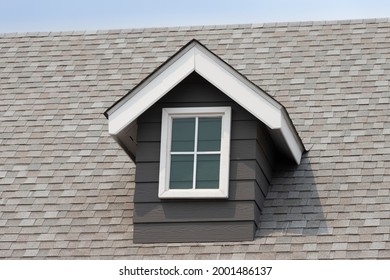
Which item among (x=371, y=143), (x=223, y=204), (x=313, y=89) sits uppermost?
(x=313, y=89)

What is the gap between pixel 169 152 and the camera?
1159 cm

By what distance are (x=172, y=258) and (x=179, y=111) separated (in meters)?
1.49

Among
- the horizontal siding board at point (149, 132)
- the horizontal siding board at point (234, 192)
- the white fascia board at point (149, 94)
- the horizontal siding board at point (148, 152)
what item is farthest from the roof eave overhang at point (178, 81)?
the horizontal siding board at point (234, 192)

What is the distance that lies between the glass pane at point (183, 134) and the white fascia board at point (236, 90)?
45cm

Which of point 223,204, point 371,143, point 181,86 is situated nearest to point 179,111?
point 181,86

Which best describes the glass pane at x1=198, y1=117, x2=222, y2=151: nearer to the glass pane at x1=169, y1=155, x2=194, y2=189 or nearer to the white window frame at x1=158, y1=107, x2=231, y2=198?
the white window frame at x1=158, y1=107, x2=231, y2=198

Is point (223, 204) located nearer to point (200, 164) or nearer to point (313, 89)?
point (200, 164)

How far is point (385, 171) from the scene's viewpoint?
38.7 feet

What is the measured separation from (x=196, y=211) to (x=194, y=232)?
0.20 m

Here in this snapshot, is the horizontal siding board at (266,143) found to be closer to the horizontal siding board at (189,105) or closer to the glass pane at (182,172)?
the horizontal siding board at (189,105)

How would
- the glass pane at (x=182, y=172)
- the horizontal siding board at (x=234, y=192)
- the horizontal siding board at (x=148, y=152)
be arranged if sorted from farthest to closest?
the horizontal siding board at (x=148, y=152), the glass pane at (x=182, y=172), the horizontal siding board at (x=234, y=192)

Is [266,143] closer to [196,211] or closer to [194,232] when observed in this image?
[196,211]

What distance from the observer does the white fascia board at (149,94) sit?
11.7m

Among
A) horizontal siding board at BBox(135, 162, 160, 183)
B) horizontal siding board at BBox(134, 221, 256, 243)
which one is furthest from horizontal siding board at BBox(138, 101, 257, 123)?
horizontal siding board at BBox(134, 221, 256, 243)
